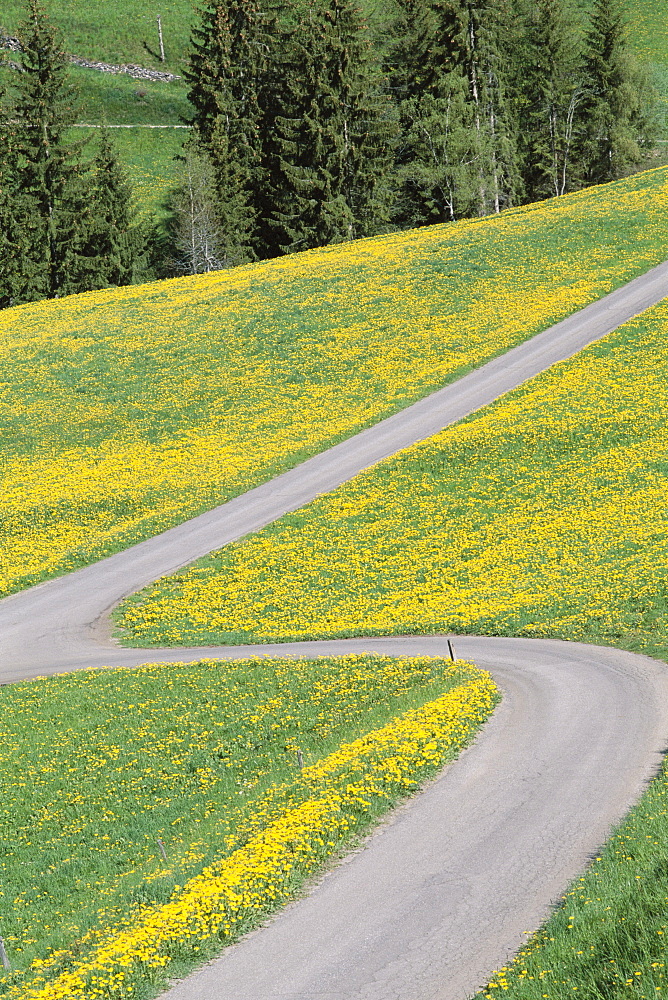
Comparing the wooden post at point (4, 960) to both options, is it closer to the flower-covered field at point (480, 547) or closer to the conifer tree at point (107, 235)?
the flower-covered field at point (480, 547)

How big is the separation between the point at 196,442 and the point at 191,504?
775 centimetres

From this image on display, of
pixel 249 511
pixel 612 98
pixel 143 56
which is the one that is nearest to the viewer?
pixel 249 511

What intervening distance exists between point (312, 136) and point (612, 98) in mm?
32417

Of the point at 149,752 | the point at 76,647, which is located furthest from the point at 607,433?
the point at 149,752

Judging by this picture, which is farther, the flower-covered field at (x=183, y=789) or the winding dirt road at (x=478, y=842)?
the flower-covered field at (x=183, y=789)

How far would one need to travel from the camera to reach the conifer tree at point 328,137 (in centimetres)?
8138

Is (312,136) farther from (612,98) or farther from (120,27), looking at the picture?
(120,27)

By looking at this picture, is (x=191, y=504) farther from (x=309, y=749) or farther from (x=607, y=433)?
(x=309, y=749)

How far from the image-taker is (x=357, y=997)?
391 inches

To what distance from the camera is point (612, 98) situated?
92.4m

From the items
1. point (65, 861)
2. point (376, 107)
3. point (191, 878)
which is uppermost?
point (376, 107)

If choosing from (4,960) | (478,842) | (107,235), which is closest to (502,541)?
(478,842)

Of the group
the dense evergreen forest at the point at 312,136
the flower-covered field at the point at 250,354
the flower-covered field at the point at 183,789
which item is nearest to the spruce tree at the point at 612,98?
the dense evergreen forest at the point at 312,136

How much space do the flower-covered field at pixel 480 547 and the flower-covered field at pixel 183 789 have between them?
424cm
